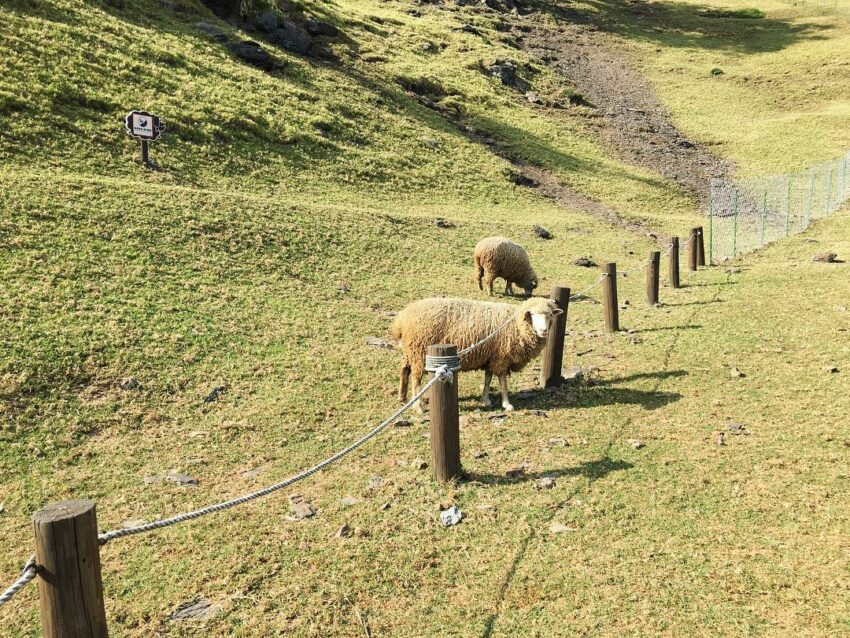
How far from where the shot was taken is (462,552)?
569cm

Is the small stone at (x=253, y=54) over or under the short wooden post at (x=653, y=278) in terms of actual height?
over

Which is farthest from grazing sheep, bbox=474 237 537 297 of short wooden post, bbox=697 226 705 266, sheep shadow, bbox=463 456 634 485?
sheep shadow, bbox=463 456 634 485

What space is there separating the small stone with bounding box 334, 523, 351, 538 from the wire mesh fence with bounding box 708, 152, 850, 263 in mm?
18110

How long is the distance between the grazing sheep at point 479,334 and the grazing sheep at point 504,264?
22.7 feet

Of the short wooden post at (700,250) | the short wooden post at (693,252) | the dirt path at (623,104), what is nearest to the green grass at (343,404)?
the short wooden post at (693,252)

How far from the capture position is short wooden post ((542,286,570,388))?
938cm

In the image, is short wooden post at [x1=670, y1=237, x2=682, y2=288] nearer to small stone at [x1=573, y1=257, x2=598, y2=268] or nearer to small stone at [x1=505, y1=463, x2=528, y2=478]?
small stone at [x1=573, y1=257, x2=598, y2=268]

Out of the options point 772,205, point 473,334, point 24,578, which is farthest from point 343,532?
point 772,205

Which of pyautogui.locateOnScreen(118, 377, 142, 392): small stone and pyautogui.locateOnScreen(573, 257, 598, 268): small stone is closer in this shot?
pyautogui.locateOnScreen(118, 377, 142, 392): small stone

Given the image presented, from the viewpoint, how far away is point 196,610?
5176mm

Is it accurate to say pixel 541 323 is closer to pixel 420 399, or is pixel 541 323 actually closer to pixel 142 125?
pixel 420 399

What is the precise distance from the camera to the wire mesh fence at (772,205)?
23156 mm

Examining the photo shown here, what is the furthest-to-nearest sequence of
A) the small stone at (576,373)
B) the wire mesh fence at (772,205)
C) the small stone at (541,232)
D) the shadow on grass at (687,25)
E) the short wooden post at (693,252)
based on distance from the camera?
1. the shadow on grass at (687,25)
2. the wire mesh fence at (772,205)
3. the small stone at (541,232)
4. the short wooden post at (693,252)
5. the small stone at (576,373)

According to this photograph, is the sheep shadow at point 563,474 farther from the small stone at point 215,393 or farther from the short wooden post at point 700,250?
the short wooden post at point 700,250
